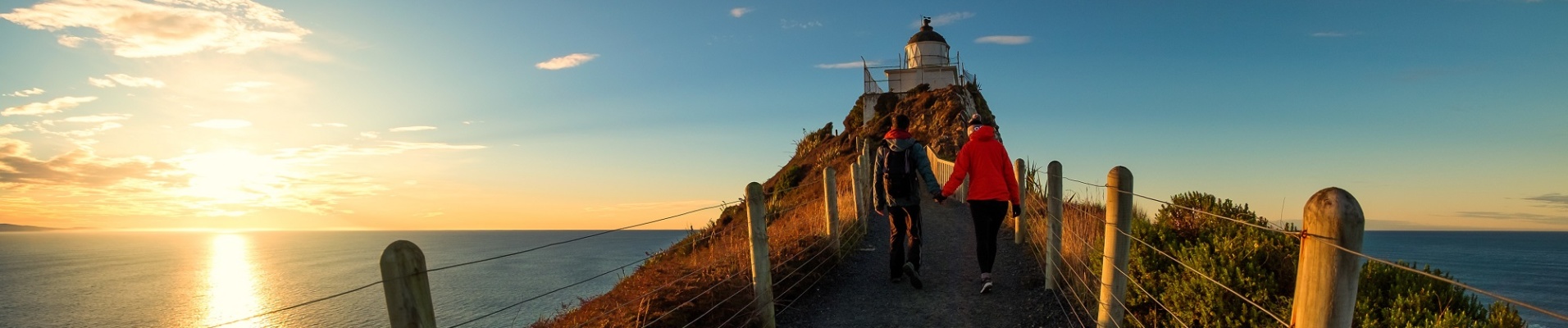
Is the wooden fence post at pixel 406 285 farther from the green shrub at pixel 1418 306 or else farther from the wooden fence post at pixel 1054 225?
the wooden fence post at pixel 1054 225

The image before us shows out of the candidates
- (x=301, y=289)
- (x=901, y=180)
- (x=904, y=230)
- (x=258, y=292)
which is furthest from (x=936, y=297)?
(x=258, y=292)

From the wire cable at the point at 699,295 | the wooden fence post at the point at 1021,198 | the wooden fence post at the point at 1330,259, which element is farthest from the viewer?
the wooden fence post at the point at 1021,198

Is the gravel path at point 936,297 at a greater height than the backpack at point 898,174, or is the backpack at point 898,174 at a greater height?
the backpack at point 898,174

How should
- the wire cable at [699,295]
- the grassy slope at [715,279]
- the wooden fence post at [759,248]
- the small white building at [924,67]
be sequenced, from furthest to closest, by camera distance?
1. the small white building at [924,67]
2. the wooden fence post at [759,248]
3. the grassy slope at [715,279]
4. the wire cable at [699,295]

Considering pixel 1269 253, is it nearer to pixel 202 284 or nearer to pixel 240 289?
pixel 240 289

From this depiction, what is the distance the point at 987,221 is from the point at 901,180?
0.94m

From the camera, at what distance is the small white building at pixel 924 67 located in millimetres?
39969

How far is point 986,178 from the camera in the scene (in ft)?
22.5

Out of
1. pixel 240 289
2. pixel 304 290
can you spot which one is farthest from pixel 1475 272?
pixel 240 289

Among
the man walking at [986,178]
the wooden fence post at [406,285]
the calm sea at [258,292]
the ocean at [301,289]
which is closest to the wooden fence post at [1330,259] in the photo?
the wooden fence post at [406,285]

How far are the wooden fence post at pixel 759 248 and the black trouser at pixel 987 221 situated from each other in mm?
2031

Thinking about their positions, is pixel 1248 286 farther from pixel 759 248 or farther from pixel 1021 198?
pixel 1021 198

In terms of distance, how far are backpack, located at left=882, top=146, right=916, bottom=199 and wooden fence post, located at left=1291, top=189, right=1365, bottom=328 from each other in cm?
497

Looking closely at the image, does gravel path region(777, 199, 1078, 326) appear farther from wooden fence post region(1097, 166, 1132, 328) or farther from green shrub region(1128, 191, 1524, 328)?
wooden fence post region(1097, 166, 1132, 328)
